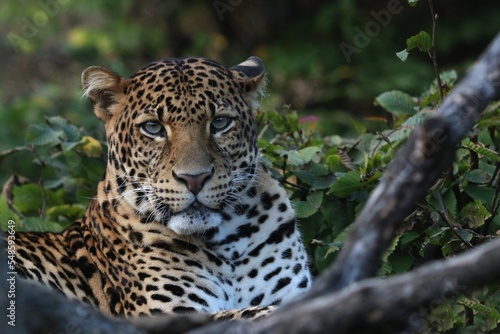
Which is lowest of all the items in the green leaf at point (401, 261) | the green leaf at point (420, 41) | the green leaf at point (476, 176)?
the green leaf at point (401, 261)

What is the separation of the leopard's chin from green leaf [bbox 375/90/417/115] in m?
2.73

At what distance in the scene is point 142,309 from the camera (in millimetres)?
6879

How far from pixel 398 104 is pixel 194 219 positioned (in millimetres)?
3005

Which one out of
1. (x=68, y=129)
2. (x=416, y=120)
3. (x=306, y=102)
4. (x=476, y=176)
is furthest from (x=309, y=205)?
(x=306, y=102)

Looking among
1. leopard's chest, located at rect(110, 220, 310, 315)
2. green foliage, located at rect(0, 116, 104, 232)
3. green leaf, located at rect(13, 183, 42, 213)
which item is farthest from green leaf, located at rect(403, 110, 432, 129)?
green leaf, located at rect(13, 183, 42, 213)

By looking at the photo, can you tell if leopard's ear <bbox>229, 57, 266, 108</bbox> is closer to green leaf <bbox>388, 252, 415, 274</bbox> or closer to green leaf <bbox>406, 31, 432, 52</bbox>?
green leaf <bbox>406, 31, 432, 52</bbox>

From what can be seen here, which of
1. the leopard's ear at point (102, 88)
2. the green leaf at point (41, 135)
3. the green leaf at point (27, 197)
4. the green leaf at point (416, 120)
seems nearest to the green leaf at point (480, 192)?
the green leaf at point (416, 120)

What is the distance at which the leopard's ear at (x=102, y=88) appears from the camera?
731cm

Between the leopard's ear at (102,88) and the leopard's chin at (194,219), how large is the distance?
1.07 meters

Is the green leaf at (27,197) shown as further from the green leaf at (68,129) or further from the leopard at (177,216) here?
the leopard at (177,216)

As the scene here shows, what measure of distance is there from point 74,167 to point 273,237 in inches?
101

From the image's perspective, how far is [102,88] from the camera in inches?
289

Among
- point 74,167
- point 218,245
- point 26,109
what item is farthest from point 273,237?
point 26,109

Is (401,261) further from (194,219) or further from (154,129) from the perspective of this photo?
(154,129)
